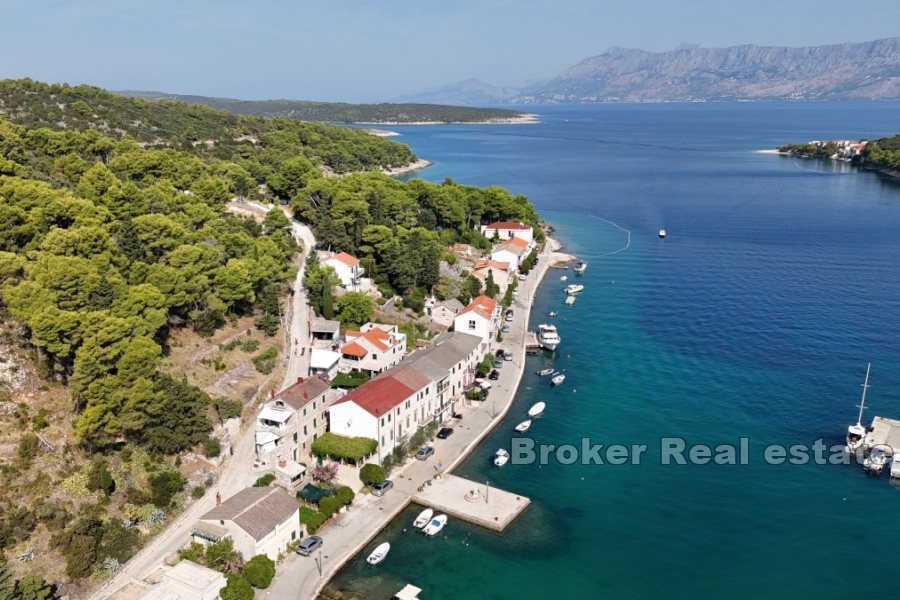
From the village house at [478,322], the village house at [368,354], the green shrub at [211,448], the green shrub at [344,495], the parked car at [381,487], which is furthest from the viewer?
the village house at [478,322]

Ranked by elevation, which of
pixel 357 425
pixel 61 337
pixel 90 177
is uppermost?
pixel 90 177

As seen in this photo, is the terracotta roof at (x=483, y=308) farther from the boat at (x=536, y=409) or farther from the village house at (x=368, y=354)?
the boat at (x=536, y=409)

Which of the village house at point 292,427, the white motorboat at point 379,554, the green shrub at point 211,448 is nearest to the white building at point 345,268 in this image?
the village house at point 292,427

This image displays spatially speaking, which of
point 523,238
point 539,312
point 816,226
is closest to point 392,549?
point 539,312

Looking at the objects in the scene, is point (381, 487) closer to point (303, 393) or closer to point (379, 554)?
A: point (379, 554)

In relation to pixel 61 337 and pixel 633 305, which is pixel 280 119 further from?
pixel 61 337

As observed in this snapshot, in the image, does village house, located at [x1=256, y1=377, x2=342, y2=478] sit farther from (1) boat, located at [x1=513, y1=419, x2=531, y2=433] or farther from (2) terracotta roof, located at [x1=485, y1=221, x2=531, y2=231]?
(2) terracotta roof, located at [x1=485, y1=221, x2=531, y2=231]

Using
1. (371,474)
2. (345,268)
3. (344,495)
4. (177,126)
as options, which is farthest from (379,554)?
(177,126)

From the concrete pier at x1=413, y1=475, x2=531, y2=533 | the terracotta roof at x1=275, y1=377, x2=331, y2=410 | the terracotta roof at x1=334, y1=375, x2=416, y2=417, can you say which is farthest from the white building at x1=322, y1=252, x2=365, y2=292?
the concrete pier at x1=413, y1=475, x2=531, y2=533
